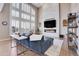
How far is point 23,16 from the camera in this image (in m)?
2.37

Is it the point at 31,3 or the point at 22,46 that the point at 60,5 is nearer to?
the point at 31,3

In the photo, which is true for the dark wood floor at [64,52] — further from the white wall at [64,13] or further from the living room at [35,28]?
the white wall at [64,13]

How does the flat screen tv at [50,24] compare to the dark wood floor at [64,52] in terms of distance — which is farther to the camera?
the flat screen tv at [50,24]

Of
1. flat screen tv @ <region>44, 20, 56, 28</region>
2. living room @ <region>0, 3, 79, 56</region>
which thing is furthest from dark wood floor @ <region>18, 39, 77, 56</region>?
flat screen tv @ <region>44, 20, 56, 28</region>

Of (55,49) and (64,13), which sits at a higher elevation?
(64,13)

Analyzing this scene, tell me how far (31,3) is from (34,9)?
0.44 feet

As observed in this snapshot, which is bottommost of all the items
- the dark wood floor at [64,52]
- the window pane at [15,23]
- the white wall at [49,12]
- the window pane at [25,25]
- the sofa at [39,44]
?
the dark wood floor at [64,52]

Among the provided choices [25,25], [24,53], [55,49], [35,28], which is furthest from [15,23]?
[55,49]

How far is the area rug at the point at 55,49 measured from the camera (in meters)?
2.33

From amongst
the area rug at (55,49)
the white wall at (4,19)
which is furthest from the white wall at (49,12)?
the white wall at (4,19)

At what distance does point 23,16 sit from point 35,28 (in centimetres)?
34

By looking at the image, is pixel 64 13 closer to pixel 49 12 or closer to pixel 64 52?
pixel 49 12

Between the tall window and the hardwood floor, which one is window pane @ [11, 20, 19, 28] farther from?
the hardwood floor

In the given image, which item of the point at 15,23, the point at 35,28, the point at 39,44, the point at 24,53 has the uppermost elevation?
the point at 15,23
